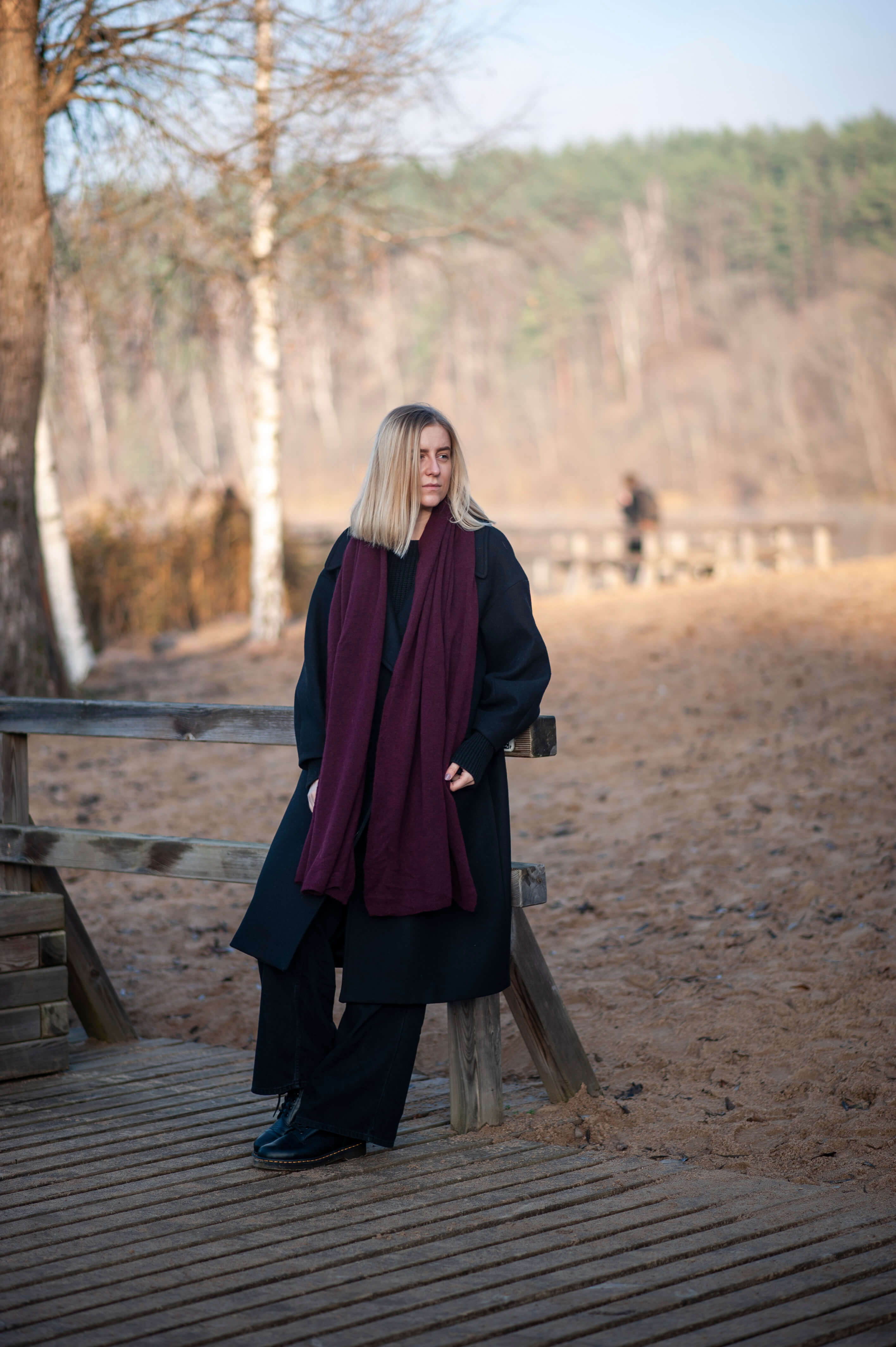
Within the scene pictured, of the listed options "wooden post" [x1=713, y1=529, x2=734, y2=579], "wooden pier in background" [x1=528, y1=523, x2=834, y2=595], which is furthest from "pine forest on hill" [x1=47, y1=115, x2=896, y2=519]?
"wooden post" [x1=713, y1=529, x2=734, y2=579]

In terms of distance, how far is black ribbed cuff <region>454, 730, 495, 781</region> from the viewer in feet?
11.3

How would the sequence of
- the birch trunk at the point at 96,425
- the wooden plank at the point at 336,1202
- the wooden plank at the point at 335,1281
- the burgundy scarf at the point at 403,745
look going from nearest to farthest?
the wooden plank at the point at 335,1281 < the wooden plank at the point at 336,1202 < the burgundy scarf at the point at 403,745 < the birch trunk at the point at 96,425

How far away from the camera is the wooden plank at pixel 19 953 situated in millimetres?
4293

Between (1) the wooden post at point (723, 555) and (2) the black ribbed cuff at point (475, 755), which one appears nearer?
(2) the black ribbed cuff at point (475, 755)

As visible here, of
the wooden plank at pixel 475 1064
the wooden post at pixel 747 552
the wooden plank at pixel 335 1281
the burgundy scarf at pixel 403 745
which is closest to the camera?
the wooden plank at pixel 335 1281

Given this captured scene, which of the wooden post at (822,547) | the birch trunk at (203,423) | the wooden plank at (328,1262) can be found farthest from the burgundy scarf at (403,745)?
the birch trunk at (203,423)

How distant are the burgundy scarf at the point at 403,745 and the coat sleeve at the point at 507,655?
2.3 inches

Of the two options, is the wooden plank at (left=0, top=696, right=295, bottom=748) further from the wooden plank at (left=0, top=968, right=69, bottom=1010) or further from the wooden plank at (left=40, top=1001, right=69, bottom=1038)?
the wooden plank at (left=40, top=1001, right=69, bottom=1038)

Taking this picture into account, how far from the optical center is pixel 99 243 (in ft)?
40.7

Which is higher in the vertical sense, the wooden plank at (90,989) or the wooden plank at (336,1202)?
the wooden plank at (90,989)

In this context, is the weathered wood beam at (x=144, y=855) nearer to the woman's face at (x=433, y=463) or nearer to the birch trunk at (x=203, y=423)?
the woman's face at (x=433, y=463)

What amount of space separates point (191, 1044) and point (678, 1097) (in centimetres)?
181

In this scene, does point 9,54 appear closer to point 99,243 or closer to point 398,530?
point 99,243

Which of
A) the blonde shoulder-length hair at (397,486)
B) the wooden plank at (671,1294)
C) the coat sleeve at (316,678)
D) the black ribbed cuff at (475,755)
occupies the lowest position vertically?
the wooden plank at (671,1294)
